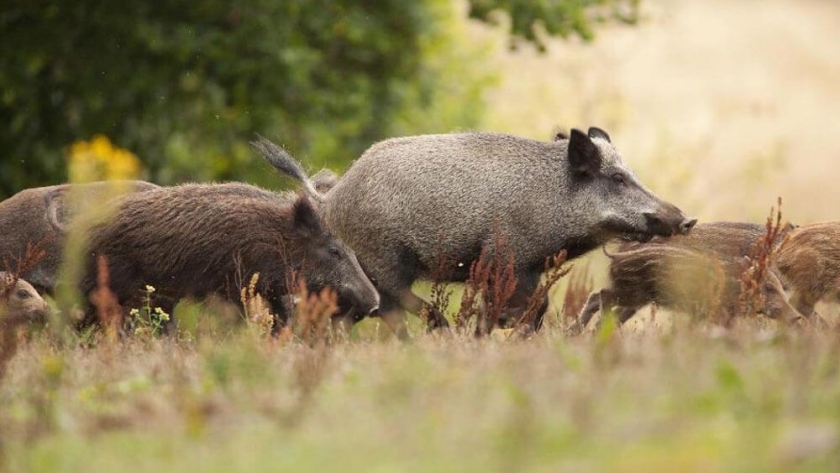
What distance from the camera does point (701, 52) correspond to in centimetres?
4328

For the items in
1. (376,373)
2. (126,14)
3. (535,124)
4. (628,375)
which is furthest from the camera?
(535,124)

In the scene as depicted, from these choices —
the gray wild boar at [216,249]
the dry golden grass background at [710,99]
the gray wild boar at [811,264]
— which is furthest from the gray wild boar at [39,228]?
the dry golden grass background at [710,99]

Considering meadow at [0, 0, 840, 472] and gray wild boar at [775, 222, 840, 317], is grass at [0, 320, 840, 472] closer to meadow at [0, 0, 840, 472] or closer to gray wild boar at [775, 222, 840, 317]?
meadow at [0, 0, 840, 472]

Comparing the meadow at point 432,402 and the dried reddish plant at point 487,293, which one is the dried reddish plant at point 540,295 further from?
the meadow at point 432,402

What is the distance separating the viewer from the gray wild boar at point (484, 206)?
10680 millimetres

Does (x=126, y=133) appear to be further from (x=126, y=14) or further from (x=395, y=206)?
(x=395, y=206)

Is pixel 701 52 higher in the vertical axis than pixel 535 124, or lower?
higher

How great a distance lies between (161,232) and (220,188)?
765 mm

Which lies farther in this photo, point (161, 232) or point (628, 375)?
point (161, 232)

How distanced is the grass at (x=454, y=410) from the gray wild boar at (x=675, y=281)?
6.83 ft

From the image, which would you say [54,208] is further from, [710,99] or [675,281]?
[710,99]

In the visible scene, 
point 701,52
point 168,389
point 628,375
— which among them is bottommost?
point 168,389

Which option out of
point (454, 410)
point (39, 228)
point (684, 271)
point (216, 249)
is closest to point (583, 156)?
point (684, 271)

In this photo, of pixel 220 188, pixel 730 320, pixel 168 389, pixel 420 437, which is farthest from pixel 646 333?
pixel 220 188
